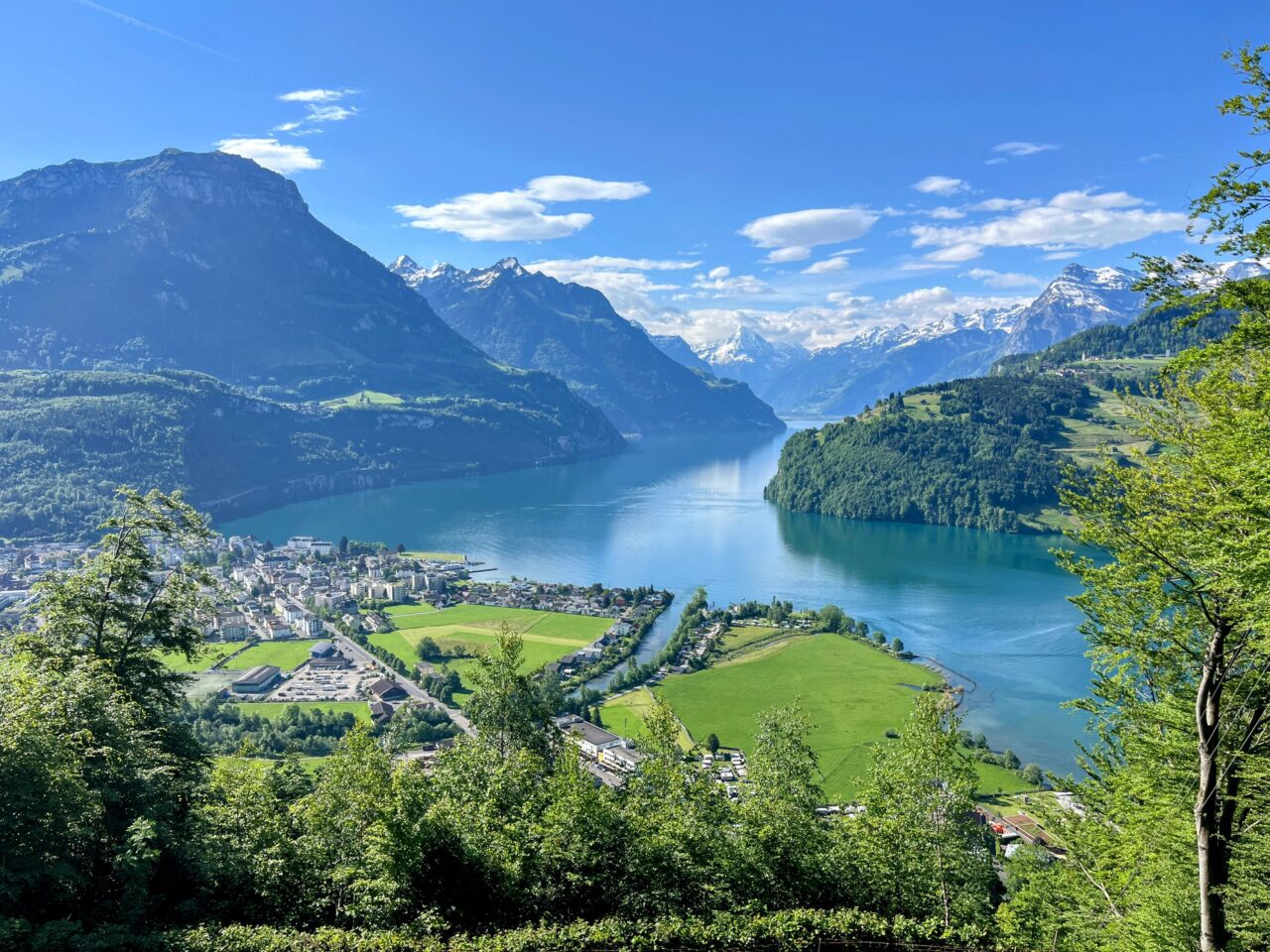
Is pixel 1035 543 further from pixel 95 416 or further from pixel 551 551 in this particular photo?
pixel 95 416

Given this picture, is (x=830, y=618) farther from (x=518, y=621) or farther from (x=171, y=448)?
(x=171, y=448)

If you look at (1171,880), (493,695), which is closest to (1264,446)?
(1171,880)

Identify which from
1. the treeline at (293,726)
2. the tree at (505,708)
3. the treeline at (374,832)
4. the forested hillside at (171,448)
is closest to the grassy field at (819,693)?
the treeline at (293,726)

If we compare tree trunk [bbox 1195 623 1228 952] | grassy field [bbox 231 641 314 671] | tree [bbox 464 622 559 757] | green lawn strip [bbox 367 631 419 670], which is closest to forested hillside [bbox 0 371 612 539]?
grassy field [bbox 231 641 314 671]

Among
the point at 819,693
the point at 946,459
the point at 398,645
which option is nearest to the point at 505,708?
the point at 819,693

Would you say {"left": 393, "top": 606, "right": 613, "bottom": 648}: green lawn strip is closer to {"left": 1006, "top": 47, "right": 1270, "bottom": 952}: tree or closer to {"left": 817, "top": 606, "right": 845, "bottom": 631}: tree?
{"left": 817, "top": 606, "right": 845, "bottom": 631}: tree

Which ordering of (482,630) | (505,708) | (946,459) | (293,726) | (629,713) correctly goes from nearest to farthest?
1. (505,708)
2. (293,726)
3. (629,713)
4. (482,630)
5. (946,459)

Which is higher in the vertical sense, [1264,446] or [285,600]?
[1264,446]

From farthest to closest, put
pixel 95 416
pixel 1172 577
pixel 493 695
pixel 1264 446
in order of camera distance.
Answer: pixel 95 416 < pixel 493 695 < pixel 1172 577 < pixel 1264 446
